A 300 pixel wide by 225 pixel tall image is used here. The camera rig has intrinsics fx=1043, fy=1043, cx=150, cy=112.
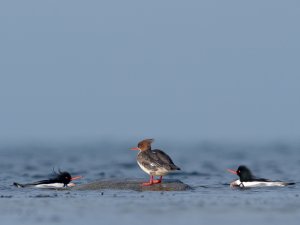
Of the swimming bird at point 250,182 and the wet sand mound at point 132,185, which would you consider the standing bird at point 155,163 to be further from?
the swimming bird at point 250,182

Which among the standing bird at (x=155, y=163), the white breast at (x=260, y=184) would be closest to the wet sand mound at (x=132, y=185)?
the standing bird at (x=155, y=163)

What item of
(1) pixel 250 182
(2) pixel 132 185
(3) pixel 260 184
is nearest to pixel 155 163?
(2) pixel 132 185

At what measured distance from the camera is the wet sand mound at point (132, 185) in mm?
24719

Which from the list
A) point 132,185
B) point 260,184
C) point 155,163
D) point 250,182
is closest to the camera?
point 155,163

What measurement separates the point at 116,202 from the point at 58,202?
1.26 meters

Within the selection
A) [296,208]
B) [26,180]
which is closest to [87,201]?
[296,208]

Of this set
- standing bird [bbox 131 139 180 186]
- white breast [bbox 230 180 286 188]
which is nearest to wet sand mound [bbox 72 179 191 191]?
standing bird [bbox 131 139 180 186]

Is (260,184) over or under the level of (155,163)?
under

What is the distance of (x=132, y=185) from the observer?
82.5 ft

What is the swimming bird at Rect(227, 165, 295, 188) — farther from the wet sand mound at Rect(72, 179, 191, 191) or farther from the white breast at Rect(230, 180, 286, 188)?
the wet sand mound at Rect(72, 179, 191, 191)

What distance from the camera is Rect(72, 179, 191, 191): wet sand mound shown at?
24719mm

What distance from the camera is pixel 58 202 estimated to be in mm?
22422

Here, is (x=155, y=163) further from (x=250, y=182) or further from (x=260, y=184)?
(x=260, y=184)

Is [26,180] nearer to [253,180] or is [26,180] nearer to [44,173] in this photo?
[44,173]
